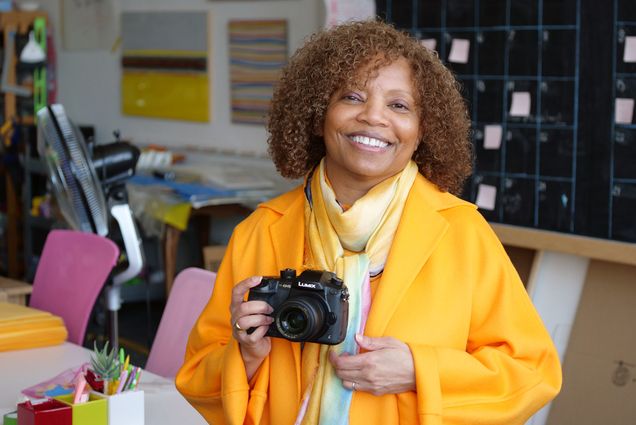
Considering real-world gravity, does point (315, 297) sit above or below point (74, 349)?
above

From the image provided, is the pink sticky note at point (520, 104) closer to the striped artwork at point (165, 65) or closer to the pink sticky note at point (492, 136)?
the pink sticky note at point (492, 136)

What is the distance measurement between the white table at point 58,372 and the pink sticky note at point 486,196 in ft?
5.27

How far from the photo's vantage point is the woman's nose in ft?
5.54

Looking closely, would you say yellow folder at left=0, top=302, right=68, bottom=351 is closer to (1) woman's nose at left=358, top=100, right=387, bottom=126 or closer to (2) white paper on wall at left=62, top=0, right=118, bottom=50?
(1) woman's nose at left=358, top=100, right=387, bottom=126

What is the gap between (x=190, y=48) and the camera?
617 centimetres

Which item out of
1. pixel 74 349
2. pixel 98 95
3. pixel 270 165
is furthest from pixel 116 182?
pixel 98 95

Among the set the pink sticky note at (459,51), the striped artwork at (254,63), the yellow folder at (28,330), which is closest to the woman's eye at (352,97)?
the yellow folder at (28,330)

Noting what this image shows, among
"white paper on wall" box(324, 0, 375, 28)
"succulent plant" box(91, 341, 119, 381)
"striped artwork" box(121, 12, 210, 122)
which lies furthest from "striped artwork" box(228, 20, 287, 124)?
"succulent plant" box(91, 341, 119, 381)

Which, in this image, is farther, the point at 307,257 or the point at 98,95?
the point at 98,95

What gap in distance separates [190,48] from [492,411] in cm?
479

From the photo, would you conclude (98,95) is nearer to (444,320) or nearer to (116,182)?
(116,182)

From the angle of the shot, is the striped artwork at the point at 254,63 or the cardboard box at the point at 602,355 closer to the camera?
the cardboard box at the point at 602,355

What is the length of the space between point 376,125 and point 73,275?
198cm

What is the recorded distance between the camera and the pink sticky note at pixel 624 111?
340 cm
